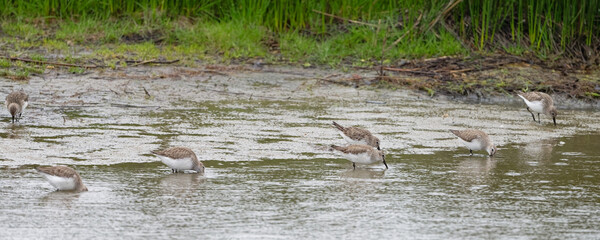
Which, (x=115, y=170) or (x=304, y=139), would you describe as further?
(x=304, y=139)

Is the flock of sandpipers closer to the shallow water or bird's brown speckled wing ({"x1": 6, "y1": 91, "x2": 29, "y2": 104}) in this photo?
bird's brown speckled wing ({"x1": 6, "y1": 91, "x2": 29, "y2": 104})

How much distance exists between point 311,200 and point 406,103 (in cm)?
720

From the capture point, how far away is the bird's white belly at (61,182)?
28.0 feet

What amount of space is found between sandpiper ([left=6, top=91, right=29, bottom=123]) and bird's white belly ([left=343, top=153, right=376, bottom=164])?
4774 mm

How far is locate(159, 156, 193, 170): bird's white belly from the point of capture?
31.6 feet

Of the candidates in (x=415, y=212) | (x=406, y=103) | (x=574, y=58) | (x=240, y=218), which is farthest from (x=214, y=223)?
(x=574, y=58)

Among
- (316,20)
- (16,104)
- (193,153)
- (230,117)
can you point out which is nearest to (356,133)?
(230,117)

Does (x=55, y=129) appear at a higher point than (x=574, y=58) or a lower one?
lower

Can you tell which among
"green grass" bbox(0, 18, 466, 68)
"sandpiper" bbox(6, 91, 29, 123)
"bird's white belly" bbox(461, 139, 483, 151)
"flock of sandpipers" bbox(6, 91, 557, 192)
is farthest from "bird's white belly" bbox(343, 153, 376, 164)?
"green grass" bbox(0, 18, 466, 68)

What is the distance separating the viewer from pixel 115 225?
7.58 metres

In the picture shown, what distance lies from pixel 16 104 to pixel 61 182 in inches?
167

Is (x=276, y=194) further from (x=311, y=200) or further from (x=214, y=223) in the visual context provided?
(x=214, y=223)

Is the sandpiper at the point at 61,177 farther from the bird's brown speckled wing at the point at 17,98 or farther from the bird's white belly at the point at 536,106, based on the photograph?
the bird's white belly at the point at 536,106

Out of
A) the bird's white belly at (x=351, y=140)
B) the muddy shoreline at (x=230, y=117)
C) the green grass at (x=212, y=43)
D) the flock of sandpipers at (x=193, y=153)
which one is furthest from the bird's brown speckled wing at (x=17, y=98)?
the green grass at (x=212, y=43)
